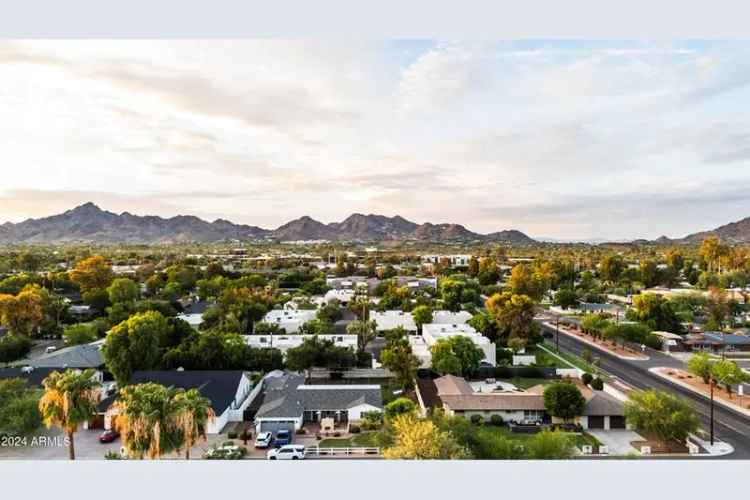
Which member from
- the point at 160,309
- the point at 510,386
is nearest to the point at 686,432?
the point at 510,386

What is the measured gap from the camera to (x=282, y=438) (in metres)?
14.8

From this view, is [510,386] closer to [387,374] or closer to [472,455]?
[387,374]

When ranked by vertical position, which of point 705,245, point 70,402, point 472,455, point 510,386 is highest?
point 705,245

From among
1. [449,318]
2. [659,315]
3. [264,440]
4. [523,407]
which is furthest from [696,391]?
[264,440]

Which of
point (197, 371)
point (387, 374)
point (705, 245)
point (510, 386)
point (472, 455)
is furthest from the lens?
point (705, 245)

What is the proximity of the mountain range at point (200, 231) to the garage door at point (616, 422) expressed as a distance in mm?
148949

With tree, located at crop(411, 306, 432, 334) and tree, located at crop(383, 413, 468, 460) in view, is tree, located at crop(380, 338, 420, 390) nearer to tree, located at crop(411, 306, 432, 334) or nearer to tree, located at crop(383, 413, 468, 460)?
tree, located at crop(383, 413, 468, 460)

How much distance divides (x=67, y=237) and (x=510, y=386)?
17657 cm

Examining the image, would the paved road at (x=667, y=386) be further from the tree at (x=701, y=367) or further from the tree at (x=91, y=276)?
the tree at (x=91, y=276)

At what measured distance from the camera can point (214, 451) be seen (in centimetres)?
1351

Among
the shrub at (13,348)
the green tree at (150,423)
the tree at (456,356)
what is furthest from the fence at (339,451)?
the shrub at (13,348)

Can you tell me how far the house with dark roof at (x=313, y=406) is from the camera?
1573 cm

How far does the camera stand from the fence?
13.6m

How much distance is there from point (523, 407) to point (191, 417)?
12.1 meters
